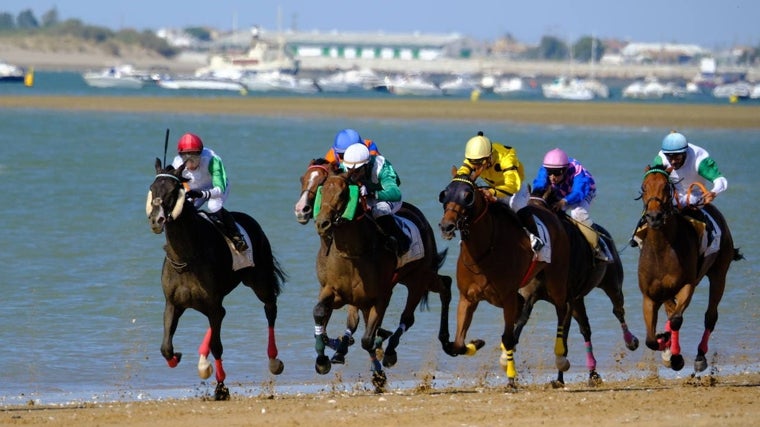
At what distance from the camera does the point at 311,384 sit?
13938mm

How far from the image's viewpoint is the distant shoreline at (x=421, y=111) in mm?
76500

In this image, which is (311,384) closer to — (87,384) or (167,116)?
(87,384)

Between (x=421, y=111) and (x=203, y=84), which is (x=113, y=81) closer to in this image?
(x=203, y=84)

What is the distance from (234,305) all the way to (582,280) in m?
5.93

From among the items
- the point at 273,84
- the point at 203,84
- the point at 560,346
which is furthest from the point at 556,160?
the point at 273,84

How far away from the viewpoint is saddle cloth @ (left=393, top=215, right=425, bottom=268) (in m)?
13.3

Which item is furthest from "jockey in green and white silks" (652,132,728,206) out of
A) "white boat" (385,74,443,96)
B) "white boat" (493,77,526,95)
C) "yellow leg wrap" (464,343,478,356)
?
"white boat" (493,77,526,95)

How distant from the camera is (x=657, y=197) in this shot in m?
13.1

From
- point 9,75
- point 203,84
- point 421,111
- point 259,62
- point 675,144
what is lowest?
point 259,62

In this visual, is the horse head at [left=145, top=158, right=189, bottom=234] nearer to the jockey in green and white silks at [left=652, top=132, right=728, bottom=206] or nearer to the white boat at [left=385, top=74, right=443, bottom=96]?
the jockey in green and white silks at [left=652, top=132, right=728, bottom=206]

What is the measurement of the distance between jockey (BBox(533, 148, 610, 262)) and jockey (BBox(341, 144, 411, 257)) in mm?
1829

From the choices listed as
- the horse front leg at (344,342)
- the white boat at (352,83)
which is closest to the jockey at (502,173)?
the horse front leg at (344,342)

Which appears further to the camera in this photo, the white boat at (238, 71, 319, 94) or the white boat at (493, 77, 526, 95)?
the white boat at (493, 77, 526, 95)

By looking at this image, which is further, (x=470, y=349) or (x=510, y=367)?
(x=470, y=349)
